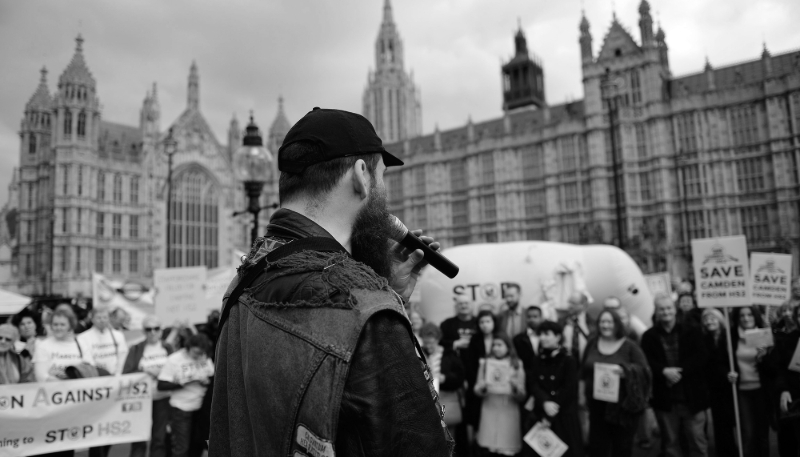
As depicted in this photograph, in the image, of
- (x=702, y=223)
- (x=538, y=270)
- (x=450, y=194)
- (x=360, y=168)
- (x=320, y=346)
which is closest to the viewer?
(x=320, y=346)

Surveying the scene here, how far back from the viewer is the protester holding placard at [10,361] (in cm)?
496

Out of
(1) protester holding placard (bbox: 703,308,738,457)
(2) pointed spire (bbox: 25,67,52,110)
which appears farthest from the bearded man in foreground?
(2) pointed spire (bbox: 25,67,52,110)

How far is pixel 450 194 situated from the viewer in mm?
44531

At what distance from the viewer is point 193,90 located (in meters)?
45.0

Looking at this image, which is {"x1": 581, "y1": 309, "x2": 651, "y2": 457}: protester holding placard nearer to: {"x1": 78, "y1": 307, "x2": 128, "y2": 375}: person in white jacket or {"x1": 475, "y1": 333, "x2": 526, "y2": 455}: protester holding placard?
{"x1": 475, "y1": 333, "x2": 526, "y2": 455}: protester holding placard

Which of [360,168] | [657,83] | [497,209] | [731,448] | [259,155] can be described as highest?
[657,83]

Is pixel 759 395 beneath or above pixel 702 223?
beneath

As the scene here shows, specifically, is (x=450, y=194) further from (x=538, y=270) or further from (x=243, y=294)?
(x=243, y=294)

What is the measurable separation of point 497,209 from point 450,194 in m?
4.90

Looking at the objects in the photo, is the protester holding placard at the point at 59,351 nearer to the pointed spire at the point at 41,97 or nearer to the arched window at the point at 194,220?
the arched window at the point at 194,220

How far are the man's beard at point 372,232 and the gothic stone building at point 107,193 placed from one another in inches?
1449

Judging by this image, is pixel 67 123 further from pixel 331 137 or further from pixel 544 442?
pixel 331 137

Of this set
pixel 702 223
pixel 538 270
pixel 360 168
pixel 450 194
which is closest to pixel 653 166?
pixel 702 223

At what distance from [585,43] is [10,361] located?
3902 cm
